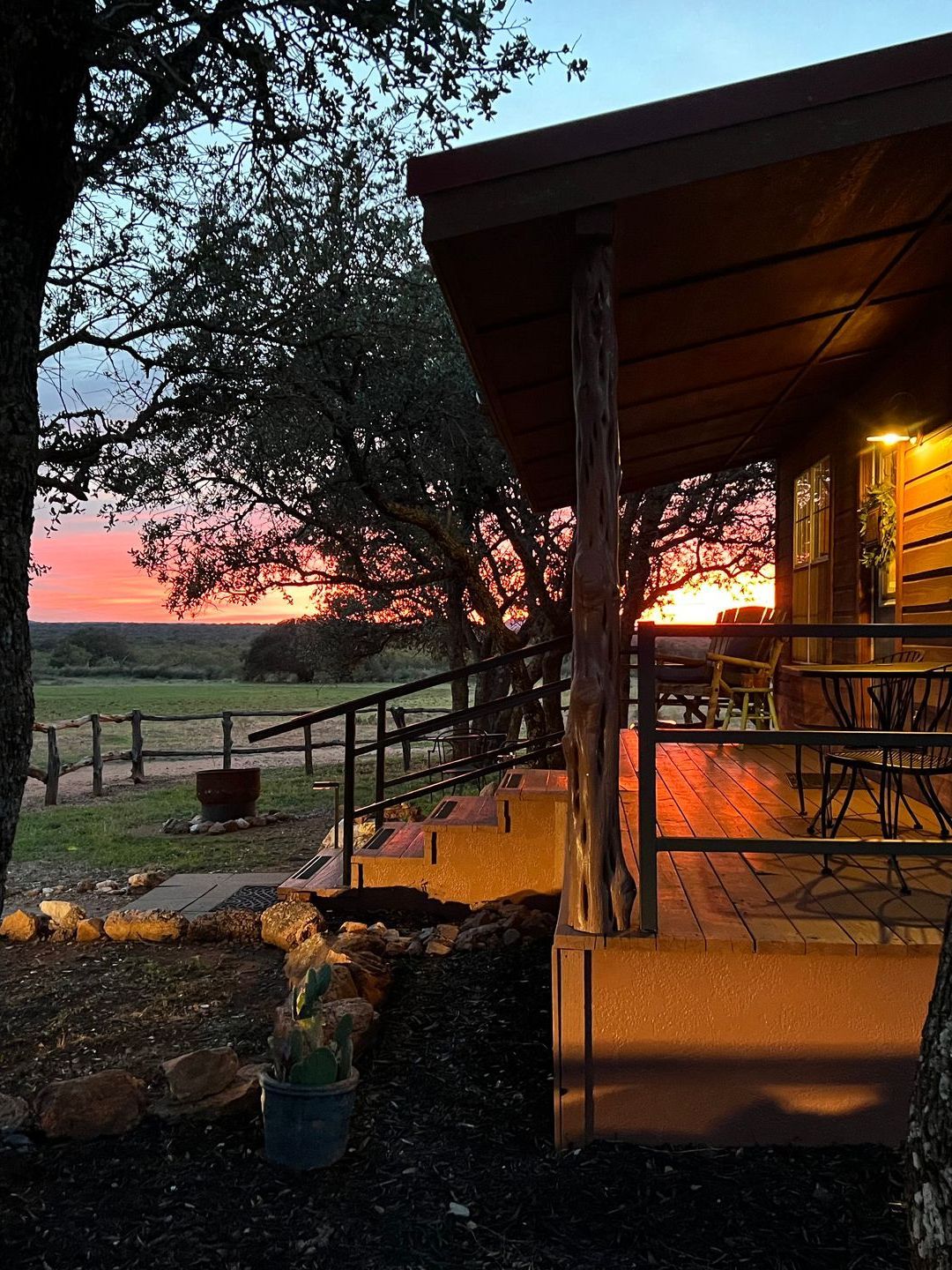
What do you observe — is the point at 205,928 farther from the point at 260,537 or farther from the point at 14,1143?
the point at 260,537

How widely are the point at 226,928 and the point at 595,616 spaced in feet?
11.7

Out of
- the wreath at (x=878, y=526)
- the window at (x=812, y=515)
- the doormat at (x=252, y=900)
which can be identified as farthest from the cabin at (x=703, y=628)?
the doormat at (x=252, y=900)

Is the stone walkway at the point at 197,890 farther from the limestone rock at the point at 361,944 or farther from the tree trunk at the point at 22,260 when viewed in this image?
the tree trunk at the point at 22,260

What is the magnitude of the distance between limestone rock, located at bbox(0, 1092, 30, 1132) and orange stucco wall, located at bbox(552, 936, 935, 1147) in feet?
5.63

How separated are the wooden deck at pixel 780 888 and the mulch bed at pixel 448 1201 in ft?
2.11

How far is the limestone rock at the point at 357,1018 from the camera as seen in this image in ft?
12.4

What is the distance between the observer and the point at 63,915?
593 centimetres

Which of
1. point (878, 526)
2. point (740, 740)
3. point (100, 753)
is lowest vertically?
point (100, 753)

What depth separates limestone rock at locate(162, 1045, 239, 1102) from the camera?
3.37 metres

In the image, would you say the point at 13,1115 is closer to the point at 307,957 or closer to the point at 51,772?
the point at 307,957

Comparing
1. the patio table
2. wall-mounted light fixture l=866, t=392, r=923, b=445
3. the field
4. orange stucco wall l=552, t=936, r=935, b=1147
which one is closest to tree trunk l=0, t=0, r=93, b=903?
orange stucco wall l=552, t=936, r=935, b=1147

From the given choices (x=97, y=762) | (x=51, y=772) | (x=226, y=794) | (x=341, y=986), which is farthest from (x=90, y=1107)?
(x=97, y=762)

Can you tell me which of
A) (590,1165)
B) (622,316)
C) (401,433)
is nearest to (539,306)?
(622,316)

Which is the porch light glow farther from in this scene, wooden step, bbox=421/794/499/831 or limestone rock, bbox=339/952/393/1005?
limestone rock, bbox=339/952/393/1005
